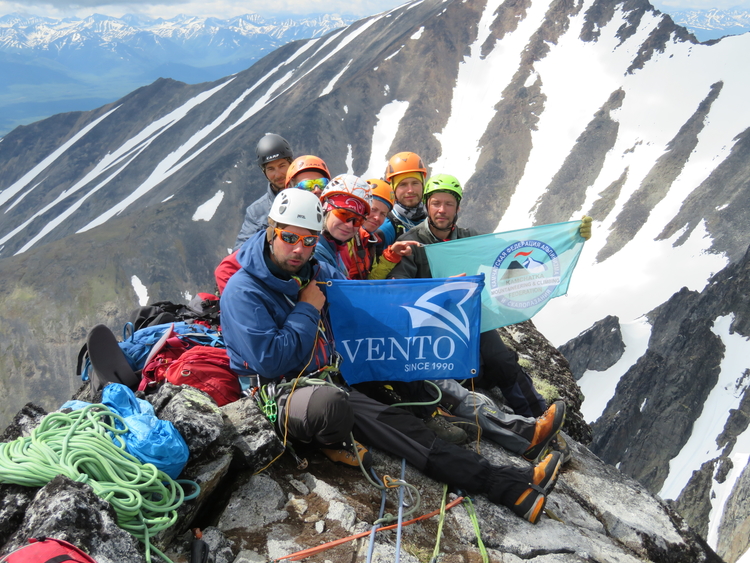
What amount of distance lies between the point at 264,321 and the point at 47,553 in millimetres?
2636

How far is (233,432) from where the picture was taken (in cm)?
514

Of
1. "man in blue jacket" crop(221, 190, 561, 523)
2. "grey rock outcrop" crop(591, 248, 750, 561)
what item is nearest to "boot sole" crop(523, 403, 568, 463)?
"man in blue jacket" crop(221, 190, 561, 523)

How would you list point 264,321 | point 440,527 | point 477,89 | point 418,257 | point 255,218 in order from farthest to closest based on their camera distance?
point 477,89 < point 255,218 < point 418,257 < point 264,321 < point 440,527

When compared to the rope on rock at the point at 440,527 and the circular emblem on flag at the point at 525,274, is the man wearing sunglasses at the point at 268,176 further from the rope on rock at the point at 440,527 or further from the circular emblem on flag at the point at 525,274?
the rope on rock at the point at 440,527

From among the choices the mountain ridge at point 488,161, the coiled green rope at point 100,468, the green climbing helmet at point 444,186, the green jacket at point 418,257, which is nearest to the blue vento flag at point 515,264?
the green jacket at point 418,257

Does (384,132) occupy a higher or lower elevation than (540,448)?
higher

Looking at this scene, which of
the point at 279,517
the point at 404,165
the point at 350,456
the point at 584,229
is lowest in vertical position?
the point at 279,517

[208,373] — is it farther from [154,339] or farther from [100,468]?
[100,468]

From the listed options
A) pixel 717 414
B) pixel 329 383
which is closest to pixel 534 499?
pixel 329 383

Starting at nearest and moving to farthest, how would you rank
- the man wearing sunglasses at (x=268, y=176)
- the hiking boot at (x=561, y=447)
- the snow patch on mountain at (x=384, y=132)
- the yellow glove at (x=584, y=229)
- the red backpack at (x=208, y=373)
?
1. the red backpack at (x=208, y=373)
2. the hiking boot at (x=561, y=447)
3. the yellow glove at (x=584, y=229)
4. the man wearing sunglasses at (x=268, y=176)
5. the snow patch on mountain at (x=384, y=132)

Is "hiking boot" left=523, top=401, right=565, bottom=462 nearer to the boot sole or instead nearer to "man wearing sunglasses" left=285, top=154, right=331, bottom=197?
the boot sole

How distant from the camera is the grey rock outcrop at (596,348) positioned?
252ft

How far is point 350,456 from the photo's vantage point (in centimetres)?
557

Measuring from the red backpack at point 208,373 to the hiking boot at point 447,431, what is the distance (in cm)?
231
